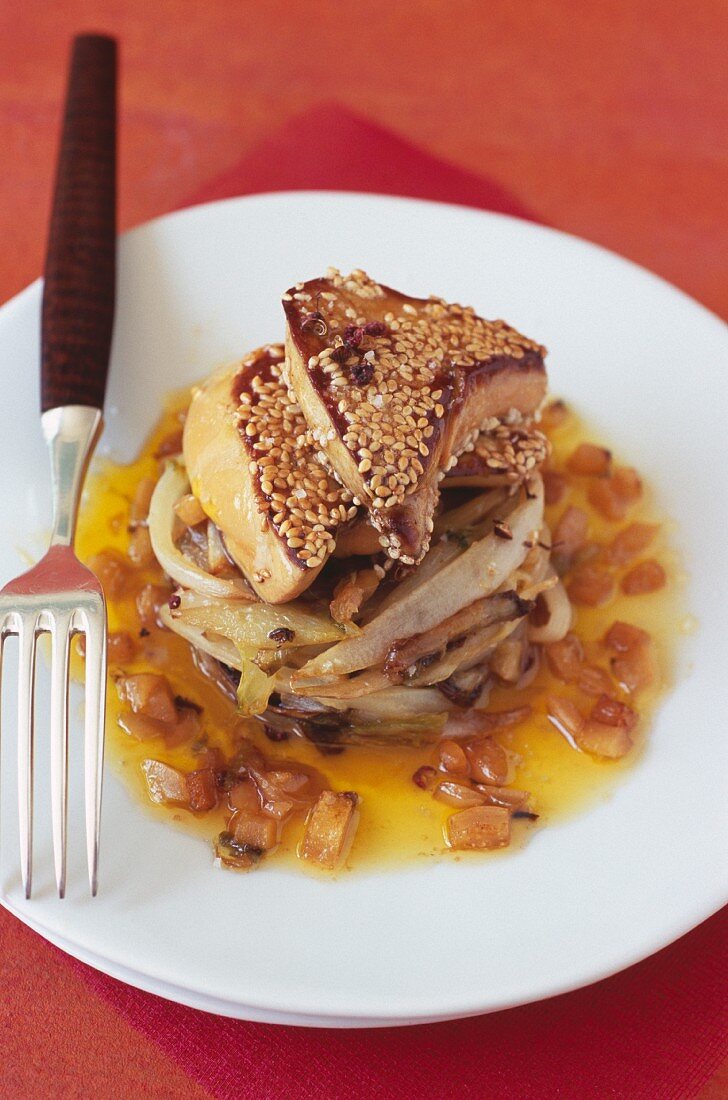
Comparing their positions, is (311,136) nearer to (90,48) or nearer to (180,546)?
(90,48)

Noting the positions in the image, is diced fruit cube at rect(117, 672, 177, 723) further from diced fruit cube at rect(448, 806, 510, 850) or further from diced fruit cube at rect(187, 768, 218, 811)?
diced fruit cube at rect(448, 806, 510, 850)

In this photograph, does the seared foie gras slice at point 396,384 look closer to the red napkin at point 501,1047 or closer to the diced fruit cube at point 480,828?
the diced fruit cube at point 480,828

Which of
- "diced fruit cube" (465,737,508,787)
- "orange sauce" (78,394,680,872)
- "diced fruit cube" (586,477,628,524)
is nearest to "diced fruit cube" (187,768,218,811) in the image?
"orange sauce" (78,394,680,872)

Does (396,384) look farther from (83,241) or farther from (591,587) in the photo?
(83,241)

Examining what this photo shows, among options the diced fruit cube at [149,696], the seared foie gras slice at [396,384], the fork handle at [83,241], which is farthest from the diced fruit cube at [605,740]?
the fork handle at [83,241]

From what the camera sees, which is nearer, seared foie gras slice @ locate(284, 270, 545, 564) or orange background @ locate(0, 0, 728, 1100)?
seared foie gras slice @ locate(284, 270, 545, 564)

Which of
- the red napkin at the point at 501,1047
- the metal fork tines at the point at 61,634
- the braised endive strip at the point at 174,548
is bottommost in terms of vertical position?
the red napkin at the point at 501,1047

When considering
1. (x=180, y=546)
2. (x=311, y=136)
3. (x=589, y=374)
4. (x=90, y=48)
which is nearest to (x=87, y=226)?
(x=90, y=48)
